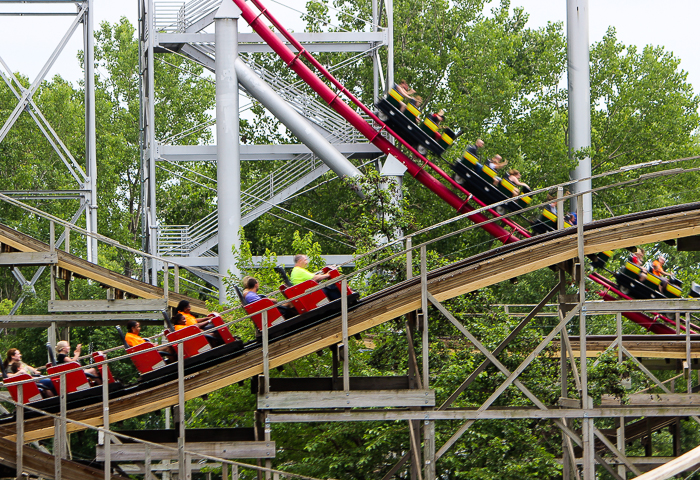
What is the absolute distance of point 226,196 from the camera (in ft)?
86.0

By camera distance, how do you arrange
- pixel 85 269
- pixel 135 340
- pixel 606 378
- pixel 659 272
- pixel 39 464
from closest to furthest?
pixel 39 464
pixel 135 340
pixel 606 378
pixel 659 272
pixel 85 269

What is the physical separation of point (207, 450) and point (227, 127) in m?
14.9

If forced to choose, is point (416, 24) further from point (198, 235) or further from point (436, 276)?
point (436, 276)

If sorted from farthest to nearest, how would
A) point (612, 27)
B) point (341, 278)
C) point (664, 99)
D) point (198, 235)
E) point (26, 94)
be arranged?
1. point (612, 27)
2. point (664, 99)
3. point (198, 235)
4. point (26, 94)
5. point (341, 278)

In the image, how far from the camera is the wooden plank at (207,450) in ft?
41.6

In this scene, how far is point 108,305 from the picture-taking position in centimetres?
1883

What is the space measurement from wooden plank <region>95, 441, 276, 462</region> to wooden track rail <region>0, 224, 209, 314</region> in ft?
20.7

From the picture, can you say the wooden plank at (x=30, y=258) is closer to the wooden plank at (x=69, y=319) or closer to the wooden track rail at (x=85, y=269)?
the wooden track rail at (x=85, y=269)

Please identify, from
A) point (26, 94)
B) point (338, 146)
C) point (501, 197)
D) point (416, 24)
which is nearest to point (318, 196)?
point (416, 24)

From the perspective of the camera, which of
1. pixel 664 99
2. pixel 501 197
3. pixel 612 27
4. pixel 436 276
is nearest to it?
pixel 436 276

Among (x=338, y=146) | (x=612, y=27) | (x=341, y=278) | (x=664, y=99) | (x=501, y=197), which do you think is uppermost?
(x=612, y=27)

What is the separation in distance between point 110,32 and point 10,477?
4660cm

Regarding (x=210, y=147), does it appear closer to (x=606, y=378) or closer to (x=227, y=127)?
(x=227, y=127)

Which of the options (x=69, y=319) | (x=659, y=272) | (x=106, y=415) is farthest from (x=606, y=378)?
(x=69, y=319)
